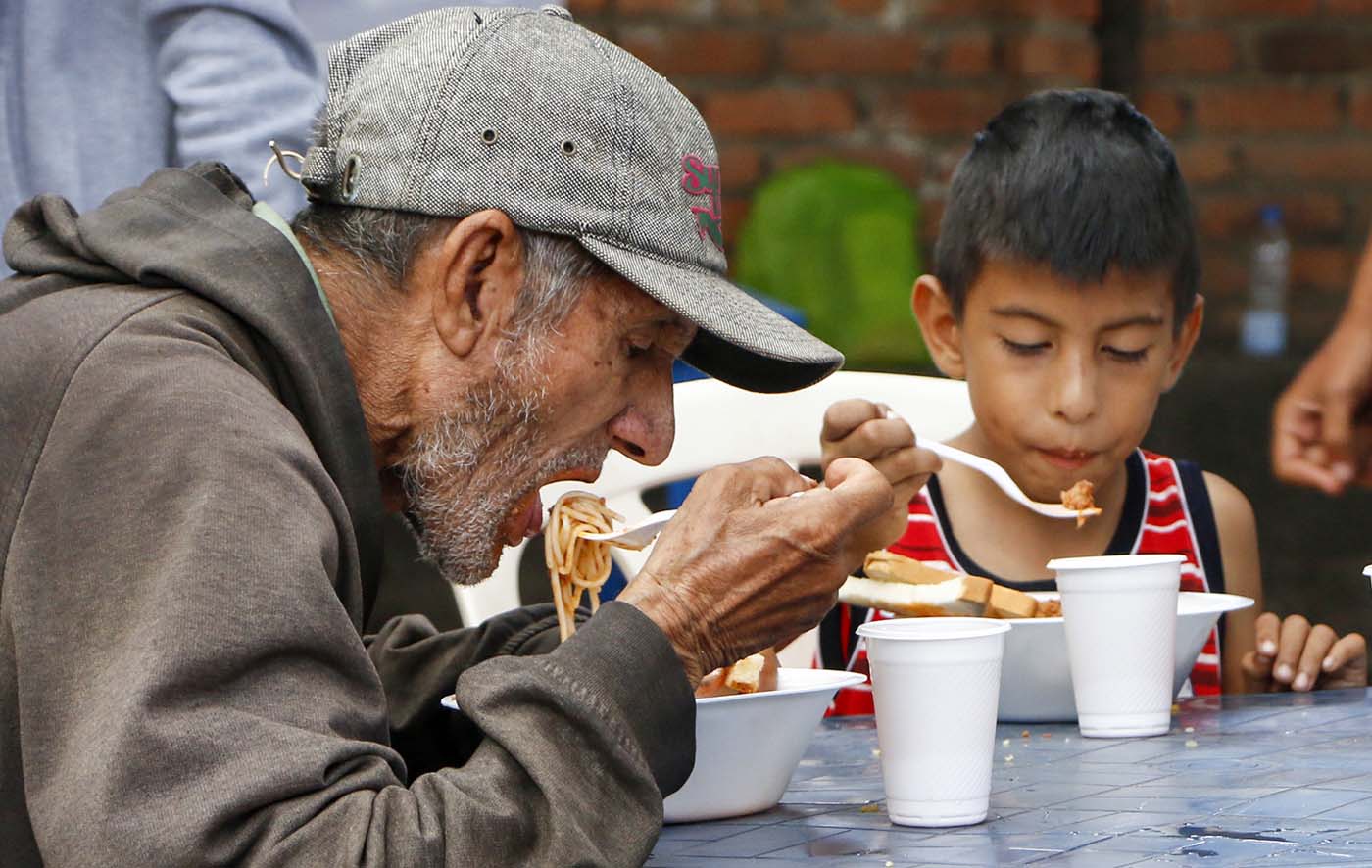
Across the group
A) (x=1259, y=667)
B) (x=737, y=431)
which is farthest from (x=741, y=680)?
(x=737, y=431)

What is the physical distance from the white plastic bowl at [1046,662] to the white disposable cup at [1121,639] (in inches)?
3.1

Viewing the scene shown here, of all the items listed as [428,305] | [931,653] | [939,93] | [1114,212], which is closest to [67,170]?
[428,305]

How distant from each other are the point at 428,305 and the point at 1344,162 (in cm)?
314

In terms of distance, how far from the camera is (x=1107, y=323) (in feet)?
7.79

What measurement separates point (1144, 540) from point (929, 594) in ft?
2.65

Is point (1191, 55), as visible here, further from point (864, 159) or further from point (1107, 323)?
point (1107, 323)

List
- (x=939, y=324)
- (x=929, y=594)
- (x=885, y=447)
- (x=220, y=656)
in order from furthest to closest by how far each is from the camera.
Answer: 1. (x=939, y=324)
2. (x=885, y=447)
3. (x=929, y=594)
4. (x=220, y=656)

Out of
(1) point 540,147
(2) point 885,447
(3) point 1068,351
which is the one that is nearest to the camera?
(1) point 540,147

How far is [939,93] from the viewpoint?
395 cm

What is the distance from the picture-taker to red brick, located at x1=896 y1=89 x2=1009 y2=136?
3945mm

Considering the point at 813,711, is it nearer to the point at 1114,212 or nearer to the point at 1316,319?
the point at 1114,212

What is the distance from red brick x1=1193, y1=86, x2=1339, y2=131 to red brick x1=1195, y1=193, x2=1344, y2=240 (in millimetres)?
161

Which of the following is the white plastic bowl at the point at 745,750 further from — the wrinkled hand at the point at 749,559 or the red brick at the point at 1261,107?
the red brick at the point at 1261,107

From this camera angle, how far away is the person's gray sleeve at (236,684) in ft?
3.54
